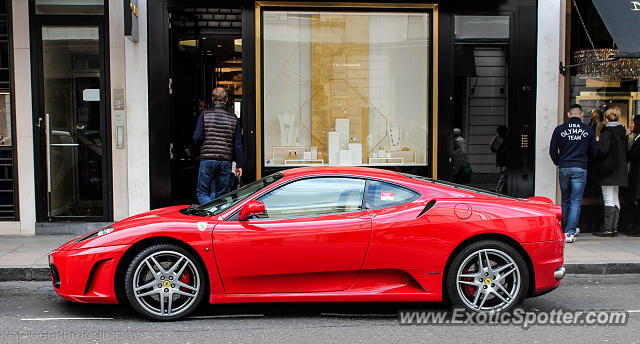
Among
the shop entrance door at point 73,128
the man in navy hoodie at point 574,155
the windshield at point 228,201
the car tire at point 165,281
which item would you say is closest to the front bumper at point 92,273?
the car tire at point 165,281

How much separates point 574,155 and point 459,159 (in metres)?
1.90

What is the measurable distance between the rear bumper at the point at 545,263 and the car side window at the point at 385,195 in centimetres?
110

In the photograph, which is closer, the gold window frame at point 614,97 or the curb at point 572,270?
the curb at point 572,270

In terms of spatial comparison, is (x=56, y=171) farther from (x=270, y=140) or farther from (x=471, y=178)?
(x=471, y=178)

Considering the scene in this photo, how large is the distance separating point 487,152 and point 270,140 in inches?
143

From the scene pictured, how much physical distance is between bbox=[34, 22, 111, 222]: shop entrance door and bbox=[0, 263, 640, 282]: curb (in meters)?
2.60

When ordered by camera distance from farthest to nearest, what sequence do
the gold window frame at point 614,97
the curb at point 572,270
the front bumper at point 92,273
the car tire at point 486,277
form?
the gold window frame at point 614,97, the curb at point 572,270, the car tire at point 486,277, the front bumper at point 92,273

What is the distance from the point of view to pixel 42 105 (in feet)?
30.8

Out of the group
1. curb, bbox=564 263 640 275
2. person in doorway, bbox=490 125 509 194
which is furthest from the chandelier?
curb, bbox=564 263 640 275

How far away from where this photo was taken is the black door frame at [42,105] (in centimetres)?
936

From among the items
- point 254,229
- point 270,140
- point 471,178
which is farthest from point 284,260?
point 471,178

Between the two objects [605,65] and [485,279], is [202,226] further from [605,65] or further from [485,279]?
[605,65]

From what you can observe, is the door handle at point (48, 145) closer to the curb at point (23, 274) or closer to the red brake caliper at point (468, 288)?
the curb at point (23, 274)

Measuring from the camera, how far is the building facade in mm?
9430
